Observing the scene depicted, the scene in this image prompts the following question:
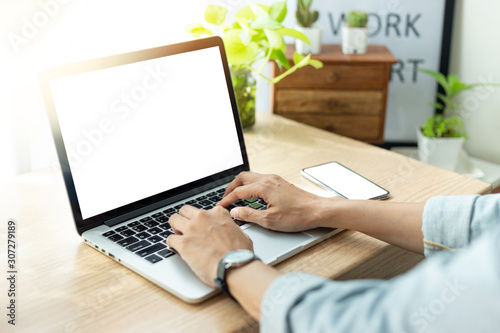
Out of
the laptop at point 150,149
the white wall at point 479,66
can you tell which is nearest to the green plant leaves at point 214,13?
the laptop at point 150,149

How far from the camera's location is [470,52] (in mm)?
2021

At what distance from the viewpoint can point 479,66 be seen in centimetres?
201

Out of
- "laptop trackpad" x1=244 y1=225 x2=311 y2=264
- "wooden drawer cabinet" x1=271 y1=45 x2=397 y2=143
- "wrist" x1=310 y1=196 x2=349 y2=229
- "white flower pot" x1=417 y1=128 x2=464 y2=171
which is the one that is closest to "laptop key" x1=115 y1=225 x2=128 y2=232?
"laptop trackpad" x1=244 y1=225 x2=311 y2=264

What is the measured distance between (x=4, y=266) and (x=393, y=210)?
0.66 metres

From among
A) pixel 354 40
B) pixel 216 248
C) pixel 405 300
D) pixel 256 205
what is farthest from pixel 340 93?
pixel 405 300

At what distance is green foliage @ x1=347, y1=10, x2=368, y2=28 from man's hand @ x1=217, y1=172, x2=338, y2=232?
1024 millimetres

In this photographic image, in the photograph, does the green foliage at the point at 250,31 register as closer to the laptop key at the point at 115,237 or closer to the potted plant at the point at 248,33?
the potted plant at the point at 248,33

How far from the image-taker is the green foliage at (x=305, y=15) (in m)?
1.75

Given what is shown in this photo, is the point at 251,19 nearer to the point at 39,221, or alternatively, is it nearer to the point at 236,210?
the point at 236,210

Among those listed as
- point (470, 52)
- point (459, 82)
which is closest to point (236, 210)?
point (459, 82)

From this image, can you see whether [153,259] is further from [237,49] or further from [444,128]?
[444,128]

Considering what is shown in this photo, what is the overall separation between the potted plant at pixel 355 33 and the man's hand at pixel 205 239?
1.16 meters

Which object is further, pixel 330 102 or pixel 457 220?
pixel 330 102

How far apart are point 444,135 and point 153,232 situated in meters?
1.39
